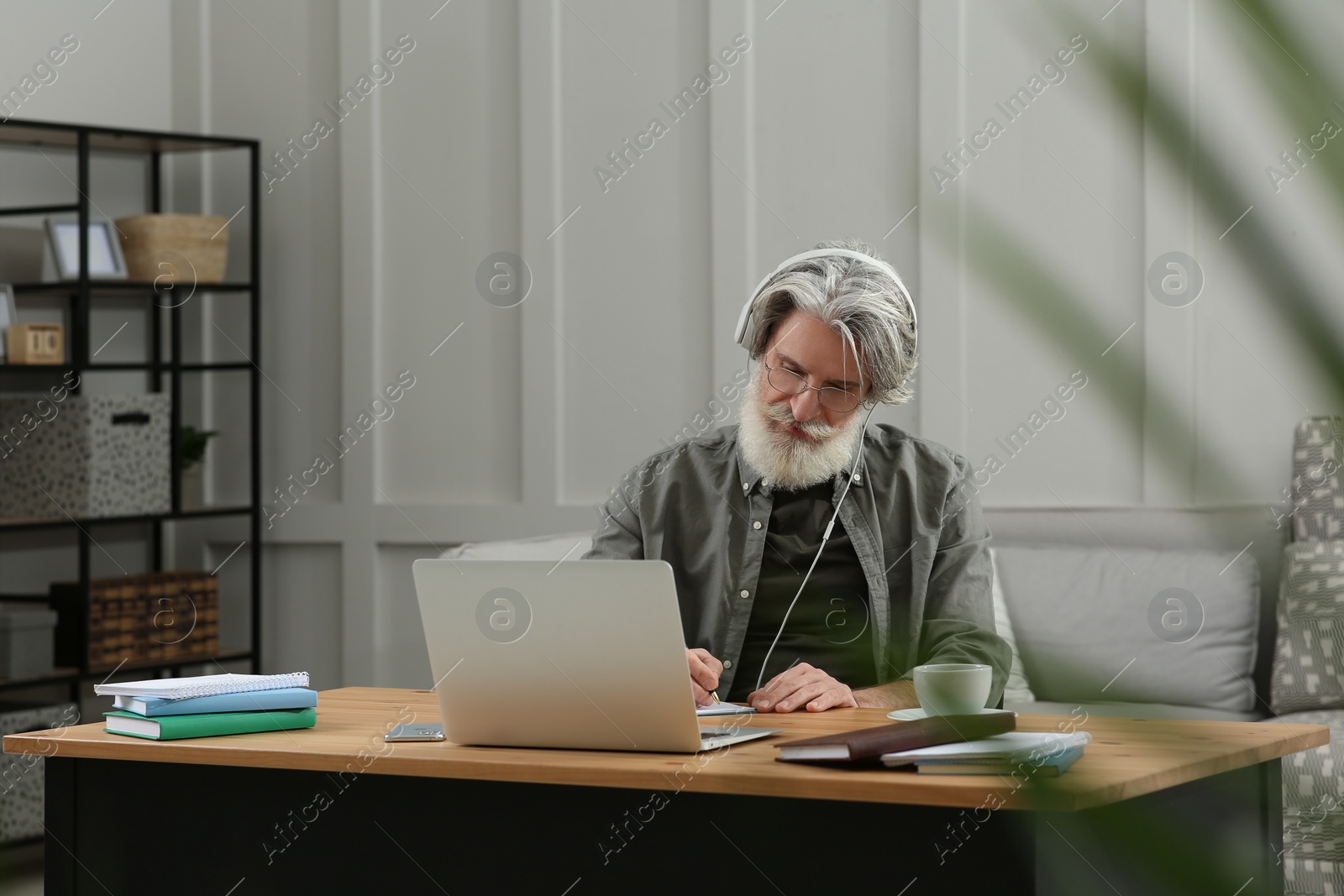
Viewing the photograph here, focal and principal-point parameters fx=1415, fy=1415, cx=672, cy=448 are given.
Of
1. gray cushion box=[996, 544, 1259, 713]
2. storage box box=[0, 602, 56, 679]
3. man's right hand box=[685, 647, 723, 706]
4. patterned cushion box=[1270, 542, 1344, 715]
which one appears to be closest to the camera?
man's right hand box=[685, 647, 723, 706]

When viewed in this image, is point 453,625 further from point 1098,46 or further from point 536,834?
point 1098,46

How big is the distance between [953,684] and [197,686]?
35.4 inches

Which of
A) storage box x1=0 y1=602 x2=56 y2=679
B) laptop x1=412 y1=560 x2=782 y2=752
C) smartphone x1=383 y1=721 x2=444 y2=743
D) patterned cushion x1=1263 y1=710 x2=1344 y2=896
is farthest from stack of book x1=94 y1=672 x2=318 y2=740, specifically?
storage box x1=0 y1=602 x2=56 y2=679

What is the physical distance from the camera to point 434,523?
4.36 m

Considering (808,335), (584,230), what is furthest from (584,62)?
(808,335)

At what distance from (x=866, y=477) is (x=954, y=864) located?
116cm

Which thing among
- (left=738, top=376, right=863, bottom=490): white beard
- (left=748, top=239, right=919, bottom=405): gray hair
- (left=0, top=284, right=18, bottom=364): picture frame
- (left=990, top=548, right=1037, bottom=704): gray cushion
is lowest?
(left=990, top=548, right=1037, bottom=704): gray cushion

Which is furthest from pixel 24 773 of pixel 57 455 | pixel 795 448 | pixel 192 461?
pixel 795 448

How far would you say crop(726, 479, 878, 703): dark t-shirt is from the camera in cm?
228

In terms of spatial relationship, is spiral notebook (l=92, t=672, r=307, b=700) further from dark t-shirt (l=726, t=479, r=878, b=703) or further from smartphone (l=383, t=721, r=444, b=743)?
dark t-shirt (l=726, t=479, r=878, b=703)

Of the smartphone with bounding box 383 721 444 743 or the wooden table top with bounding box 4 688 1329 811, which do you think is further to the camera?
the smartphone with bounding box 383 721 444 743

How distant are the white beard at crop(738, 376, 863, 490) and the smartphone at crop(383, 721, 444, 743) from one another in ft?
2.77

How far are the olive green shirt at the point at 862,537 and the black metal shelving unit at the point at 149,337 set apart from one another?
7.32ft

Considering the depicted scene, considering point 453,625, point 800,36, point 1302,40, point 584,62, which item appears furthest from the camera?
point 584,62
